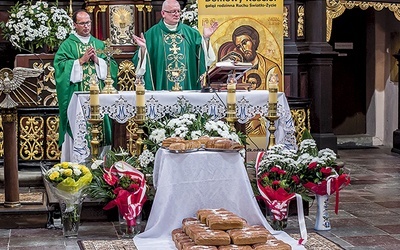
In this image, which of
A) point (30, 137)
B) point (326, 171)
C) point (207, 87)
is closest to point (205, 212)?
point (326, 171)

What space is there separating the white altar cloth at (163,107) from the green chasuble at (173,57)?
2.22 feet

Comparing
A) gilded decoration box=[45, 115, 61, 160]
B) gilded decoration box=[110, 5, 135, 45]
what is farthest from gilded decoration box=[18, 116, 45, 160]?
gilded decoration box=[110, 5, 135, 45]

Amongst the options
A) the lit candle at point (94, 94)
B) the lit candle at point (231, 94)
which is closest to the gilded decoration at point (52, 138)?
the lit candle at point (94, 94)

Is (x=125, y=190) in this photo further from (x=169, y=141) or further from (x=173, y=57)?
(x=173, y=57)

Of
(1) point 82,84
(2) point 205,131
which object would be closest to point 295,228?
(2) point 205,131

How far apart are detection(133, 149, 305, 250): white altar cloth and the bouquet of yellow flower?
0.61m

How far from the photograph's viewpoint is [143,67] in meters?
9.06

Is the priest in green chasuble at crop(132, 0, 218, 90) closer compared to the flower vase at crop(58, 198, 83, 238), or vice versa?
the flower vase at crop(58, 198, 83, 238)

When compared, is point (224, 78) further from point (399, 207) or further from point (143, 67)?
point (399, 207)

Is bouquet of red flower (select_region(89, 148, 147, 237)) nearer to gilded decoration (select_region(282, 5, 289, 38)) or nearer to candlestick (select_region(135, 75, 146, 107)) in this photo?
candlestick (select_region(135, 75, 146, 107))

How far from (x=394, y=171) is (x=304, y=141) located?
431 centimetres

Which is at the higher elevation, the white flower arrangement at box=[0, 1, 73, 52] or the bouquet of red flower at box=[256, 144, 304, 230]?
the white flower arrangement at box=[0, 1, 73, 52]

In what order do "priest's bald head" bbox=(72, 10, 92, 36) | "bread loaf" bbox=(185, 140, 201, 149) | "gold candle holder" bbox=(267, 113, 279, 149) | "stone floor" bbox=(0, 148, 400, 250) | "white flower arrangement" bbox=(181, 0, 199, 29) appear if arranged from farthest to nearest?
"white flower arrangement" bbox=(181, 0, 199, 29) → "priest's bald head" bbox=(72, 10, 92, 36) → "gold candle holder" bbox=(267, 113, 279, 149) → "bread loaf" bbox=(185, 140, 201, 149) → "stone floor" bbox=(0, 148, 400, 250)

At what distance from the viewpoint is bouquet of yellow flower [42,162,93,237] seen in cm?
742
